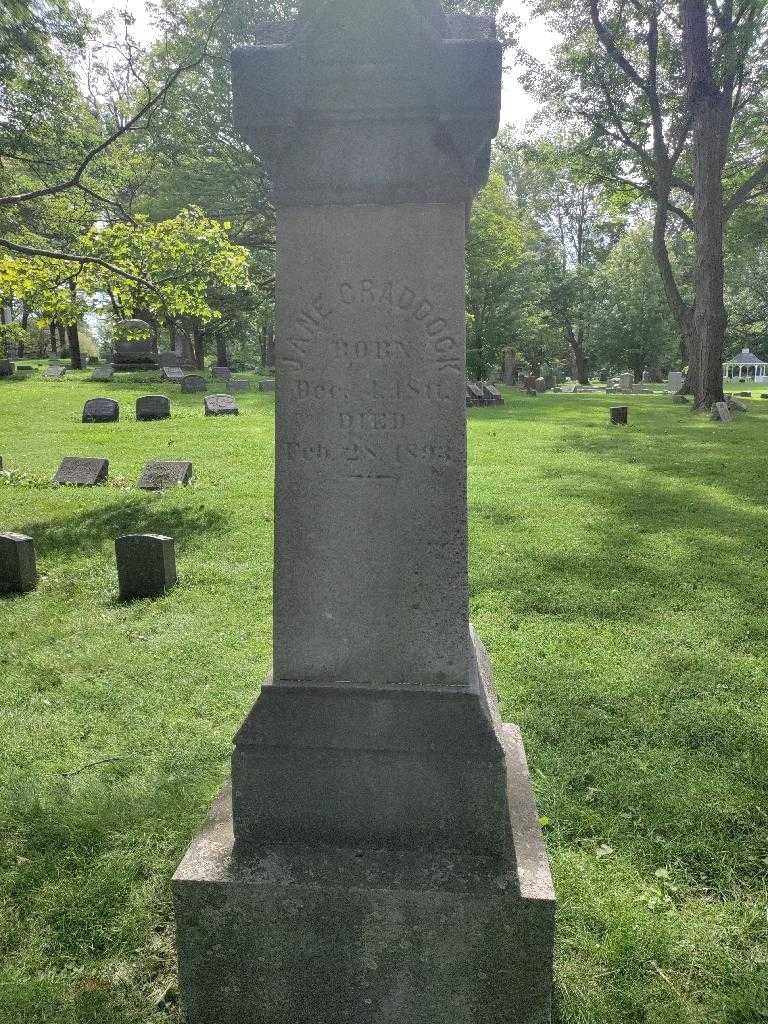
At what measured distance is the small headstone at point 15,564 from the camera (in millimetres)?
6777

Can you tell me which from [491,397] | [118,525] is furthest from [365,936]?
[491,397]

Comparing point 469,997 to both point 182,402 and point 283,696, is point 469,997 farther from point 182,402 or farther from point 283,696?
point 182,402

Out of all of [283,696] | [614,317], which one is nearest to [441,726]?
[283,696]

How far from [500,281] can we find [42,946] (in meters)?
30.4

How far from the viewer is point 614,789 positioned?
3.63m

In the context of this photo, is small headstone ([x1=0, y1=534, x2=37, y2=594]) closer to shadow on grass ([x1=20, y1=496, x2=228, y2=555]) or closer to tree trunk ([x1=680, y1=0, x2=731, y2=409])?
shadow on grass ([x1=20, y1=496, x2=228, y2=555])

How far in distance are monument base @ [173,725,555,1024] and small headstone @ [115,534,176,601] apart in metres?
4.57

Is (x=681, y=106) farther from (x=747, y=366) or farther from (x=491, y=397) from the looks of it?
(x=747, y=366)

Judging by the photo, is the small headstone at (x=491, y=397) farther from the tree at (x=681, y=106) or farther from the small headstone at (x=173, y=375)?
the small headstone at (x=173, y=375)

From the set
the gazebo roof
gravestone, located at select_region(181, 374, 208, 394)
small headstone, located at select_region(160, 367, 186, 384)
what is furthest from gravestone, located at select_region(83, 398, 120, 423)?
the gazebo roof

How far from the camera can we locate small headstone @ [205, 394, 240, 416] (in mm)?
20016

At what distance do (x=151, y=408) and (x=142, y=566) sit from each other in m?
13.6

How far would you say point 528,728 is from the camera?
4.21m

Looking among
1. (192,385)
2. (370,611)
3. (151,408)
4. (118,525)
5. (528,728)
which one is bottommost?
(528,728)
